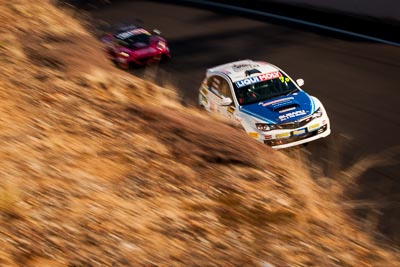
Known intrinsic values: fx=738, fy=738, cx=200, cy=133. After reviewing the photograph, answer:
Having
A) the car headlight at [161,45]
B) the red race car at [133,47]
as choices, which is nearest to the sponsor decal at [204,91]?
the red race car at [133,47]

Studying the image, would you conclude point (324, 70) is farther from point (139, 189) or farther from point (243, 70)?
point (139, 189)

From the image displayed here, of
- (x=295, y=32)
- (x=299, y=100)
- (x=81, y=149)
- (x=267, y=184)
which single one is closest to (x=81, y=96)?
(x=81, y=149)

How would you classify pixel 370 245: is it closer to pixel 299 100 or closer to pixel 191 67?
pixel 299 100

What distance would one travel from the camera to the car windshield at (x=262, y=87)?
15.6 meters

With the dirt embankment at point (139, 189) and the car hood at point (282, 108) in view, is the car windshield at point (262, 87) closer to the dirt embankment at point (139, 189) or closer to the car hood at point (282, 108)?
the car hood at point (282, 108)

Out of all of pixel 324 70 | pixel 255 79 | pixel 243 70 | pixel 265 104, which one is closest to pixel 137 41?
pixel 324 70

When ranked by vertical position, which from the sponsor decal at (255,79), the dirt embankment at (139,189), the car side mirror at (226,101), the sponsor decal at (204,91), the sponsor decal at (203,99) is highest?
the dirt embankment at (139,189)

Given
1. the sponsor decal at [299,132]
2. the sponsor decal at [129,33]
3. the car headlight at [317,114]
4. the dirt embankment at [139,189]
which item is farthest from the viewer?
the sponsor decal at [129,33]

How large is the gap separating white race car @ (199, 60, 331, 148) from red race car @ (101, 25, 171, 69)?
5937 millimetres

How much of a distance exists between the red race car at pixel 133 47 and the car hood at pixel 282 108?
8.02 m

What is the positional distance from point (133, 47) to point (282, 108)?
349 inches

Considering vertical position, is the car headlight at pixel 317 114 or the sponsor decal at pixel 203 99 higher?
the car headlight at pixel 317 114

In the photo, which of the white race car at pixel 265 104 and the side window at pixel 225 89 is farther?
the side window at pixel 225 89

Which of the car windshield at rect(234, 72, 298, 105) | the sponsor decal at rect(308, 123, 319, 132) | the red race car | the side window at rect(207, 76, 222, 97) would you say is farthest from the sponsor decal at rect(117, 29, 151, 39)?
the sponsor decal at rect(308, 123, 319, 132)
